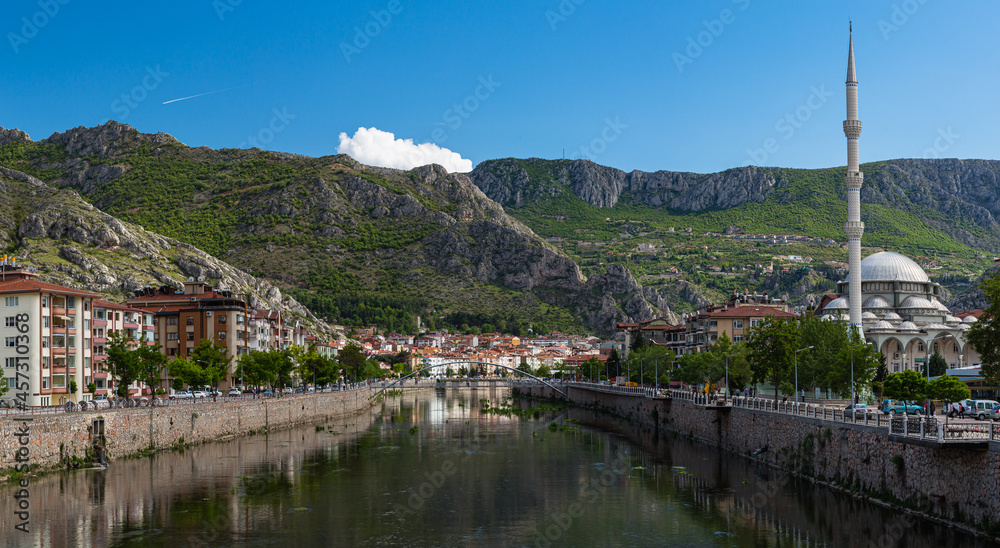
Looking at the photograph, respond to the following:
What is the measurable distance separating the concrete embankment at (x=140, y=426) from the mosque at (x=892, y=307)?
65541 mm

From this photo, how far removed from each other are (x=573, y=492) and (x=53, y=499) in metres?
26.5

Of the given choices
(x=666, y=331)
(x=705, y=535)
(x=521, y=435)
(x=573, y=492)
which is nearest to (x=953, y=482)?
(x=705, y=535)

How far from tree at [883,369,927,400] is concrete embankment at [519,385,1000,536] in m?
17.0

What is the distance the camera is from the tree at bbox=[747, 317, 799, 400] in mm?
71312

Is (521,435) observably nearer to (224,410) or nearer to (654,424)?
(654,424)

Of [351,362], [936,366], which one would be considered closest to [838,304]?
[936,366]

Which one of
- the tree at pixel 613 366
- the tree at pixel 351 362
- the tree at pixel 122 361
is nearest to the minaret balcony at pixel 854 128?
the tree at pixel 613 366

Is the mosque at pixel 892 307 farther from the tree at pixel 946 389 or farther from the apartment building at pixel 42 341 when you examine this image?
the apartment building at pixel 42 341

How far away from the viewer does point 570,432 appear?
84.8 meters

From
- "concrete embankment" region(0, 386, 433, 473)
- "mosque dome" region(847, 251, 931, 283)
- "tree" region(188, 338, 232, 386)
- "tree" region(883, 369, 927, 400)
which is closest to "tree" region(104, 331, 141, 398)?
"concrete embankment" region(0, 386, 433, 473)

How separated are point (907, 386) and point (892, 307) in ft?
225

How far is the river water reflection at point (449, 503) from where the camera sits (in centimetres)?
3516

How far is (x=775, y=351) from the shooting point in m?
72.7

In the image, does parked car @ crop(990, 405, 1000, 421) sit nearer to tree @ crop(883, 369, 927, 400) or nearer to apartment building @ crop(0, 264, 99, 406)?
tree @ crop(883, 369, 927, 400)
